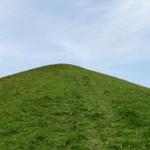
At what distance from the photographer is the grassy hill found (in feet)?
102

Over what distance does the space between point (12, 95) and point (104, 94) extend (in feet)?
33.3

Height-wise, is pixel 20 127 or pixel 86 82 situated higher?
pixel 86 82

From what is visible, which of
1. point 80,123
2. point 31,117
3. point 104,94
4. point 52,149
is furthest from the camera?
point 104,94

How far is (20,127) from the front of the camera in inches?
1406

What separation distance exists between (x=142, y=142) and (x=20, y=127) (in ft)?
34.3

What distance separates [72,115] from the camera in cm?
3794

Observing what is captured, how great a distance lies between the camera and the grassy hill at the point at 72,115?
3094 cm

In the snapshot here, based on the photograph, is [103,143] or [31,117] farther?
[31,117]

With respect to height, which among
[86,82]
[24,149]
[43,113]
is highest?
[86,82]

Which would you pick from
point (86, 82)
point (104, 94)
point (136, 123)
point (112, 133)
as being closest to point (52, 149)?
point (112, 133)

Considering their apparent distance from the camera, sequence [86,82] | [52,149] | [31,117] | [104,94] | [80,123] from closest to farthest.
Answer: [52,149], [80,123], [31,117], [104,94], [86,82]

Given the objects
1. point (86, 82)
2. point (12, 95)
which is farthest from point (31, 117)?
point (86, 82)

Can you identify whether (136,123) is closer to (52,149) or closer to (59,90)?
(52,149)

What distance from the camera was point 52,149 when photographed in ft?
97.4
